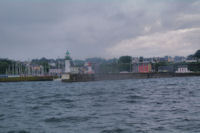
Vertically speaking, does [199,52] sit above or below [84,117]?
above

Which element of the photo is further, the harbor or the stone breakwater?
the harbor

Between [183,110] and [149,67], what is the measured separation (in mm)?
98777

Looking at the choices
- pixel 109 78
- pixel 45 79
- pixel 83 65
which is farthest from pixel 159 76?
pixel 83 65

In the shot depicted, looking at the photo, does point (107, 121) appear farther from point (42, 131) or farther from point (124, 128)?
point (42, 131)

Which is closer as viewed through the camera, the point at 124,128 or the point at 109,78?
the point at 124,128

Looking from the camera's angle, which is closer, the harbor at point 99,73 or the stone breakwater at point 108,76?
the stone breakwater at point 108,76

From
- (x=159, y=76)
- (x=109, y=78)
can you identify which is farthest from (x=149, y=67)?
(x=109, y=78)

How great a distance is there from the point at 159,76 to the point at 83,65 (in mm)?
61696

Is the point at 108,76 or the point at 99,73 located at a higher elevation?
the point at 99,73

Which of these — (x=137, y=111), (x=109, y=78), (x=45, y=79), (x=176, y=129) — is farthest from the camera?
(x=45, y=79)

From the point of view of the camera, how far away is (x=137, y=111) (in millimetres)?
13852

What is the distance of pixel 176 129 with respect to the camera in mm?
9953

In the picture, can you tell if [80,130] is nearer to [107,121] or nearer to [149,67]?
[107,121]

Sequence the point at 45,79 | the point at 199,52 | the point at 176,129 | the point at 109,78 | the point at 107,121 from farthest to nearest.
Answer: the point at 199,52
the point at 45,79
the point at 109,78
the point at 107,121
the point at 176,129
